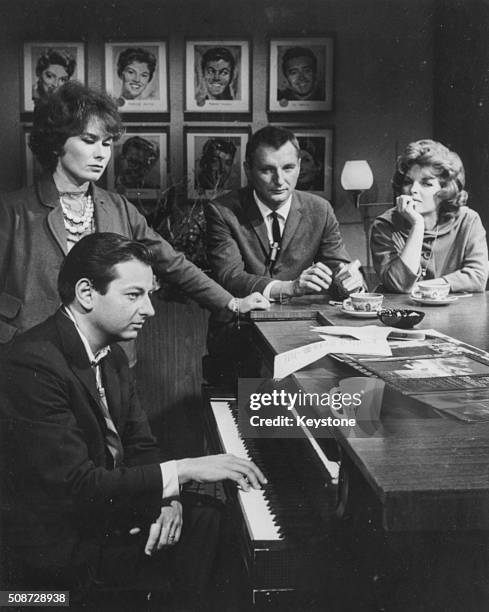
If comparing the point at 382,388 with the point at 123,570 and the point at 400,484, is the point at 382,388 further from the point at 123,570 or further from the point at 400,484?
the point at 123,570

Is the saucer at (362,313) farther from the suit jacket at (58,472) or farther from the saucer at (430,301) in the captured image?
the suit jacket at (58,472)

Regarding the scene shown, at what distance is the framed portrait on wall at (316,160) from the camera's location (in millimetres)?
4484

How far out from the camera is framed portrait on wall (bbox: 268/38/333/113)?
4281 mm

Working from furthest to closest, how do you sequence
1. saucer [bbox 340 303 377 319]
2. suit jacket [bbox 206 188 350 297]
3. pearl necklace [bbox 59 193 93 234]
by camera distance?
1. suit jacket [bbox 206 188 350 297]
2. pearl necklace [bbox 59 193 93 234]
3. saucer [bbox 340 303 377 319]

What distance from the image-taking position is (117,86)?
422cm

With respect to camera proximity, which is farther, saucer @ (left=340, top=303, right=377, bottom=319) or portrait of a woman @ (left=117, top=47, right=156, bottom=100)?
portrait of a woman @ (left=117, top=47, right=156, bottom=100)

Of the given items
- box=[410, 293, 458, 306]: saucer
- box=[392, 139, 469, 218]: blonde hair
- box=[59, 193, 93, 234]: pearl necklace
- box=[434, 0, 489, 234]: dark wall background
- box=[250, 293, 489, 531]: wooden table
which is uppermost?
box=[434, 0, 489, 234]: dark wall background

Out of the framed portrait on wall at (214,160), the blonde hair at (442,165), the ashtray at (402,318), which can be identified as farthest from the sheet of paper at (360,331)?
the framed portrait on wall at (214,160)

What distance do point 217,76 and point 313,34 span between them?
68 cm

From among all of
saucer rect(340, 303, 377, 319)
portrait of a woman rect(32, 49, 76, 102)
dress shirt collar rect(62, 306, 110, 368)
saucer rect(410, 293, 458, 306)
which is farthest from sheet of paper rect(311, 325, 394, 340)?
portrait of a woman rect(32, 49, 76, 102)

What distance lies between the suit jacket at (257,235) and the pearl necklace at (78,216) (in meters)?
0.64

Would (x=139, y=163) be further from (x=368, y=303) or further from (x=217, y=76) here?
(x=368, y=303)

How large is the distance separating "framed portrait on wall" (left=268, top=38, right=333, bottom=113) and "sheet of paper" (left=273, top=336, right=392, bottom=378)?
3.06 meters

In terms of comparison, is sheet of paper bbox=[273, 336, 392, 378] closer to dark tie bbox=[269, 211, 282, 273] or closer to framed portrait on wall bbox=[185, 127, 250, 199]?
dark tie bbox=[269, 211, 282, 273]
